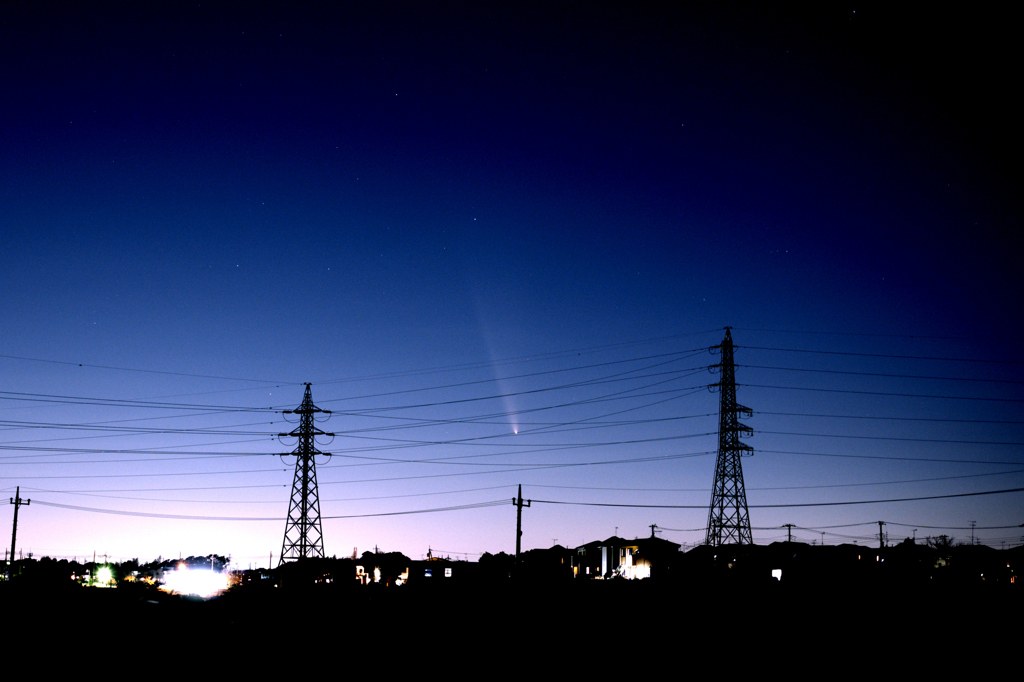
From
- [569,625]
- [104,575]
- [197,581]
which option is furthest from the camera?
[104,575]

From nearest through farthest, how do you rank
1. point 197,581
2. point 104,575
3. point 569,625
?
point 569,625 → point 197,581 → point 104,575

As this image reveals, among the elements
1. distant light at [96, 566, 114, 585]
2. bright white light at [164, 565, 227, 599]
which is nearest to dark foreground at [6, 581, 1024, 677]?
bright white light at [164, 565, 227, 599]

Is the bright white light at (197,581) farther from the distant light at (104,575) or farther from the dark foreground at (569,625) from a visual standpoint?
the dark foreground at (569,625)

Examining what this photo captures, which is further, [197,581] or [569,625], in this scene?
[197,581]

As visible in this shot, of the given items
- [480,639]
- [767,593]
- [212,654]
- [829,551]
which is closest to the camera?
[212,654]

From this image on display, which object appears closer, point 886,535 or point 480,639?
point 480,639

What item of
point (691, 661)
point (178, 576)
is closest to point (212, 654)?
point (691, 661)

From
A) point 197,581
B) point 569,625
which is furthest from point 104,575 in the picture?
point 569,625

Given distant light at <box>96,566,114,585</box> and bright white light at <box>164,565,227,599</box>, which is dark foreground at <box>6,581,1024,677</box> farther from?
distant light at <box>96,566,114,585</box>

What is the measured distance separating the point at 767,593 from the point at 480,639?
19.2 m

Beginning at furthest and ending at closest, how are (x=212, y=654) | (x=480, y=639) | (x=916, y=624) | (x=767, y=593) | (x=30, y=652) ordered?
1. (x=767, y=593)
2. (x=916, y=624)
3. (x=480, y=639)
4. (x=212, y=654)
5. (x=30, y=652)

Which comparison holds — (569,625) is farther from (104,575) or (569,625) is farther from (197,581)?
(104,575)

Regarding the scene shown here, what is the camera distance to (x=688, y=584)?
4603 cm

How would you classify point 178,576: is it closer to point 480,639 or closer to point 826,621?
point 480,639
